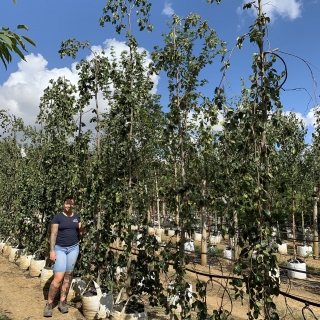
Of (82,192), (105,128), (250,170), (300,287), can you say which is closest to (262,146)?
(250,170)

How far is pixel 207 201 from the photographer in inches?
103

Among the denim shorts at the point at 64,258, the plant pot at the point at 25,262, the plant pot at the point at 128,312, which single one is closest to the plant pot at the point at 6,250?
the plant pot at the point at 25,262

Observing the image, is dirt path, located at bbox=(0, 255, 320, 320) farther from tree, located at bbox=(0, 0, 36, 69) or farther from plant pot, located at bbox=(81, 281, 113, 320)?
tree, located at bbox=(0, 0, 36, 69)

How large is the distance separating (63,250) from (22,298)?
4.39 feet

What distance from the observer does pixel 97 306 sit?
12.6ft

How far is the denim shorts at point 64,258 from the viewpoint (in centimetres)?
400

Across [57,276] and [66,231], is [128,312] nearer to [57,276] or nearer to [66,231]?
[57,276]

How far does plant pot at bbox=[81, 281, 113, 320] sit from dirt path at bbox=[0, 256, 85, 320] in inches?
7.5

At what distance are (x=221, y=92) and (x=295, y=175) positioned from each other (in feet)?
23.1

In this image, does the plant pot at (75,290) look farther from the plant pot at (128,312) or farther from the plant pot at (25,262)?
the plant pot at (25,262)

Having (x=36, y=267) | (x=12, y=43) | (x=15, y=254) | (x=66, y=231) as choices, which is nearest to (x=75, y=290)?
(x=66, y=231)

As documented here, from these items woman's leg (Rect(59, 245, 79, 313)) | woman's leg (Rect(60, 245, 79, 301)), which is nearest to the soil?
woman's leg (Rect(59, 245, 79, 313))

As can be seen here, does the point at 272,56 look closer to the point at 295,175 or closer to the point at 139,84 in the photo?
the point at 139,84

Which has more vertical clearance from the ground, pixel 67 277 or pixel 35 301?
pixel 67 277
